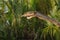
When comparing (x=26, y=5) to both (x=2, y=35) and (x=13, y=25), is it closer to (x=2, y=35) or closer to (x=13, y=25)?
(x=13, y=25)

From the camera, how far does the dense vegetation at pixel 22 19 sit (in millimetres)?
1590

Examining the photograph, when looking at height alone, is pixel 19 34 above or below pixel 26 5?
below

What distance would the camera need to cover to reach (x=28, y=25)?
1623 mm

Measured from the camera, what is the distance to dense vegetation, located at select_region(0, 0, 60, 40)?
1590 mm

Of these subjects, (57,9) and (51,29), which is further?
(57,9)

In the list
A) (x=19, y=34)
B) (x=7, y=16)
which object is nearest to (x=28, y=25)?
(x=19, y=34)

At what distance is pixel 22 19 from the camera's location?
64.4 inches

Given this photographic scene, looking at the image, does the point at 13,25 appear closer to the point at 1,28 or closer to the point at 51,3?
the point at 1,28

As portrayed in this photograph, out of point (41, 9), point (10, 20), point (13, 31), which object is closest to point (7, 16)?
point (10, 20)

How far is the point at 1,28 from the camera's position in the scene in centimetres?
162

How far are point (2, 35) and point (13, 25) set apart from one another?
14 cm

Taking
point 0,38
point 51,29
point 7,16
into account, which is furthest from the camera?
point 7,16

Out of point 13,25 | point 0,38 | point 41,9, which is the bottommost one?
point 0,38

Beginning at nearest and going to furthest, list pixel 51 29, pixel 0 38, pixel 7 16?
pixel 51 29
pixel 0 38
pixel 7 16
